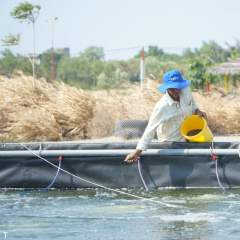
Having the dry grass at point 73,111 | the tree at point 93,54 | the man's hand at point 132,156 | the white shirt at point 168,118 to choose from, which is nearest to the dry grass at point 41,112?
the dry grass at point 73,111

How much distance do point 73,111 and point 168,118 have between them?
710cm

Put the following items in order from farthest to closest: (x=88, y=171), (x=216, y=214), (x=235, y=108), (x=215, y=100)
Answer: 1. (x=215, y=100)
2. (x=235, y=108)
3. (x=88, y=171)
4. (x=216, y=214)

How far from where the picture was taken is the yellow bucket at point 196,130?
7.93m

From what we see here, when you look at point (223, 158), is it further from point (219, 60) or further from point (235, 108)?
point (219, 60)

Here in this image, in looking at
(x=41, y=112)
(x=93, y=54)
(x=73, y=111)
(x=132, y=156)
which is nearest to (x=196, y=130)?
(x=132, y=156)

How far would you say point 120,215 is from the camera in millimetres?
7168

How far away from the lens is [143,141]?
768cm

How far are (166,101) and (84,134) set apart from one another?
23.0 ft

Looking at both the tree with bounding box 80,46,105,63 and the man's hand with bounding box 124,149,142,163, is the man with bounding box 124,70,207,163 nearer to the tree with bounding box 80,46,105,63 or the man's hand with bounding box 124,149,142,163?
the man's hand with bounding box 124,149,142,163

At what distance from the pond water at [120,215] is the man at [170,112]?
2.43ft

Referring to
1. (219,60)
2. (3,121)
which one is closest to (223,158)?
(3,121)

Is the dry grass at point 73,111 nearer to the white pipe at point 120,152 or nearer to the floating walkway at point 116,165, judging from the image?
the floating walkway at point 116,165

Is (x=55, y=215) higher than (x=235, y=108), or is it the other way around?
(x=235, y=108)

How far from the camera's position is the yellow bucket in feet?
26.0
